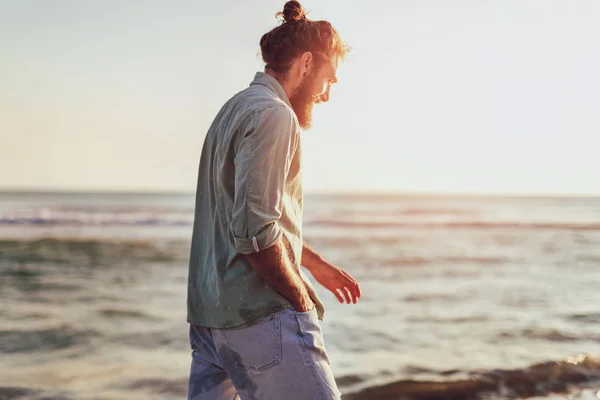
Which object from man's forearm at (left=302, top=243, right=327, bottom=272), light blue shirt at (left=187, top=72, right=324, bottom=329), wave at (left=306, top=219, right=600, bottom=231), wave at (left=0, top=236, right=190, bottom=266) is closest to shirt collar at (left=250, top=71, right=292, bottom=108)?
light blue shirt at (left=187, top=72, right=324, bottom=329)

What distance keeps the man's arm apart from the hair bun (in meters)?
0.83

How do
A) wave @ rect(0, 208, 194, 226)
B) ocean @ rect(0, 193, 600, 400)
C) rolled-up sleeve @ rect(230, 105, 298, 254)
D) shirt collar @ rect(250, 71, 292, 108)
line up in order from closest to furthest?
rolled-up sleeve @ rect(230, 105, 298, 254) → shirt collar @ rect(250, 71, 292, 108) → ocean @ rect(0, 193, 600, 400) → wave @ rect(0, 208, 194, 226)

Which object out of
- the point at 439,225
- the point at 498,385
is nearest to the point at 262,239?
the point at 498,385

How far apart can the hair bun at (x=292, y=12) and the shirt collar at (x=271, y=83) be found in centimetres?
19

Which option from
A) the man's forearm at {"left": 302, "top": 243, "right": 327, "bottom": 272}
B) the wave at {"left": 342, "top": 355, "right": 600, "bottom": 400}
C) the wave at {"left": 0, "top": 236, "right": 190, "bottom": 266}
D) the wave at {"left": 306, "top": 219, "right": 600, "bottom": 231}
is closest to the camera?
the man's forearm at {"left": 302, "top": 243, "right": 327, "bottom": 272}

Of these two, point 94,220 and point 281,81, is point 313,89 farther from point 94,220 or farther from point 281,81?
point 94,220

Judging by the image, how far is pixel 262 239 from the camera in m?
1.80

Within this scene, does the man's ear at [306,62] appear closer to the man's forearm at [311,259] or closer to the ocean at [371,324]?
the man's forearm at [311,259]

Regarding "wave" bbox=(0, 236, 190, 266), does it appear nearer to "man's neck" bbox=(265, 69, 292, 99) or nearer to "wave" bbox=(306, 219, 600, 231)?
"wave" bbox=(306, 219, 600, 231)

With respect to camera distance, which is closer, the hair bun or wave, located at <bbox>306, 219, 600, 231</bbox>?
the hair bun

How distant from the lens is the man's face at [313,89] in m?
2.09

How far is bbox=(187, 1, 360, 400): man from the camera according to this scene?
71.1 inches

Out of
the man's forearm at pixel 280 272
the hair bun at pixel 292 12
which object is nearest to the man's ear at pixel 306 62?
the hair bun at pixel 292 12

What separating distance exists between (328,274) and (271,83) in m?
0.83
